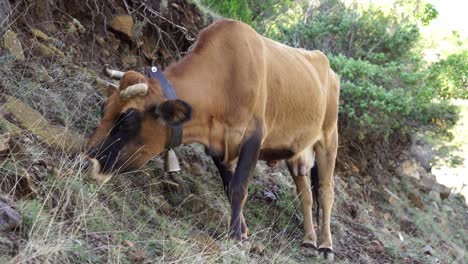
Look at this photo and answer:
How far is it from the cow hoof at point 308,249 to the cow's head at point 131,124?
2527 millimetres

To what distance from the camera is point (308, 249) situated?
300 inches

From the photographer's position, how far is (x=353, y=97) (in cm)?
1192

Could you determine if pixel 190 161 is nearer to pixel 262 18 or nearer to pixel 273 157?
pixel 273 157

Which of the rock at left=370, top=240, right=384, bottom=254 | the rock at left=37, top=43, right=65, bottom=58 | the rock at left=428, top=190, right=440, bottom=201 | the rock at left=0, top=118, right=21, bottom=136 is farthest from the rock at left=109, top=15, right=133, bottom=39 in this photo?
the rock at left=428, top=190, right=440, bottom=201

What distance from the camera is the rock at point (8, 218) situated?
384 cm

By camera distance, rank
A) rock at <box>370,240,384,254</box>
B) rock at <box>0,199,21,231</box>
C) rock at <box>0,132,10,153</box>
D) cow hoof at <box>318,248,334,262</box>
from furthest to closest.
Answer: rock at <box>370,240,384,254</box>, cow hoof at <box>318,248,334,262</box>, rock at <box>0,132,10,153</box>, rock at <box>0,199,21,231</box>

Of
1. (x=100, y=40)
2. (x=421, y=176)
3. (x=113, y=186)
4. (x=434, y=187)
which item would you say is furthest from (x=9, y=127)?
(x=434, y=187)

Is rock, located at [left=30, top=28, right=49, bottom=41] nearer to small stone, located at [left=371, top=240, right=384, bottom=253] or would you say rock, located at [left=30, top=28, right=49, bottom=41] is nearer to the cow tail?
the cow tail

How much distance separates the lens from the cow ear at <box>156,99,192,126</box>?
544 centimetres

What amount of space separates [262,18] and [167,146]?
7760 mm

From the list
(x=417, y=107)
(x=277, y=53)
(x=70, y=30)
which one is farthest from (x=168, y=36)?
(x=417, y=107)

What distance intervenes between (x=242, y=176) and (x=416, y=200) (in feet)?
29.5

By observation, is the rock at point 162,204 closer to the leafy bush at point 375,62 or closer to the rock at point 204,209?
the rock at point 204,209

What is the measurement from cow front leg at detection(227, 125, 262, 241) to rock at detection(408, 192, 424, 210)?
28.9ft
